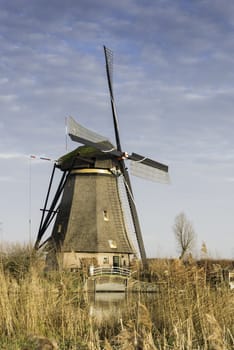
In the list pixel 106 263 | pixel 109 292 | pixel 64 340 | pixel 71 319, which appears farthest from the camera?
pixel 106 263

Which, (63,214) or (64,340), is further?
(63,214)

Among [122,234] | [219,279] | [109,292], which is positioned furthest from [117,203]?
[219,279]

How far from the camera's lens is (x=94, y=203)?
24.4 metres

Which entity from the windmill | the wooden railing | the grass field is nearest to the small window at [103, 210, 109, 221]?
the windmill

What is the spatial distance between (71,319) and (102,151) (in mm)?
16857

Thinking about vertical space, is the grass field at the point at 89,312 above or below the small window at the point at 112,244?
below

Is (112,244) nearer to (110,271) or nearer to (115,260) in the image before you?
(115,260)

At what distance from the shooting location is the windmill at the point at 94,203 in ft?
77.7

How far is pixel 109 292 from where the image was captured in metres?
18.5

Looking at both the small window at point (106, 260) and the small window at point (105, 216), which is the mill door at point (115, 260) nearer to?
the small window at point (106, 260)

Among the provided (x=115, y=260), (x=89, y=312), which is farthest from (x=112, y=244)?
(x=89, y=312)

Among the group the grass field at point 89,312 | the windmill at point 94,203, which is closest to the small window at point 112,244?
the windmill at point 94,203

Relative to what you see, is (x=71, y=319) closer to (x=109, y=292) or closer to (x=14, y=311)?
(x=14, y=311)

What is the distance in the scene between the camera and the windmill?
77.7ft
